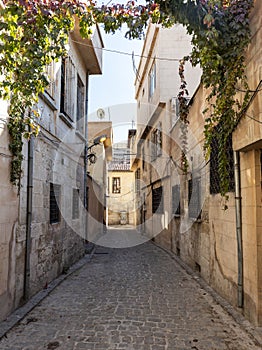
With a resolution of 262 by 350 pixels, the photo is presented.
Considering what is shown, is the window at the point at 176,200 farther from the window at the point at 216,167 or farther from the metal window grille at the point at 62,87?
the metal window grille at the point at 62,87

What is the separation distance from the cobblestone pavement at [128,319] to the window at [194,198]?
1750mm

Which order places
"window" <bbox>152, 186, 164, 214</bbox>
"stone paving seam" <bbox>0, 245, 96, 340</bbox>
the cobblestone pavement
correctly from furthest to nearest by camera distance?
"window" <bbox>152, 186, 164, 214</bbox> < "stone paving seam" <bbox>0, 245, 96, 340</bbox> < the cobblestone pavement

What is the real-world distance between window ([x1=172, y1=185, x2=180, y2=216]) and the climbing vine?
20.1ft

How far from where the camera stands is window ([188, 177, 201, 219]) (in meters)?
8.12

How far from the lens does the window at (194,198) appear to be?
8.12 m

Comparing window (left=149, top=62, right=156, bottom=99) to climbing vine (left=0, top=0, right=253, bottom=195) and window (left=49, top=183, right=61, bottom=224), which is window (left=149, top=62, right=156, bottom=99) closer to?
window (left=49, top=183, right=61, bottom=224)

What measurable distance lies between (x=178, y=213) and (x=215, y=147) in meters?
4.87

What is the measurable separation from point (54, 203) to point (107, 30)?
4575 mm

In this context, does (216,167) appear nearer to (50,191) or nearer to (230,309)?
(230,309)

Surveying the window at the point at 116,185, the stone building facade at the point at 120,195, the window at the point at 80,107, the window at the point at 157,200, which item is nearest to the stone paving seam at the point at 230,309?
the window at the point at 157,200

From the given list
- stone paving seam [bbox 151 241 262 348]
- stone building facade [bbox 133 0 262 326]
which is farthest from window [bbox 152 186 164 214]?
stone paving seam [bbox 151 241 262 348]

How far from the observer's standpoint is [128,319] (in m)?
4.91

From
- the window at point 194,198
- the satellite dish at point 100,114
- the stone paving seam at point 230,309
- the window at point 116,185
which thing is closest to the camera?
the stone paving seam at point 230,309

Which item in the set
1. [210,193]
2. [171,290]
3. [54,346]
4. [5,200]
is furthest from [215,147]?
[54,346]
